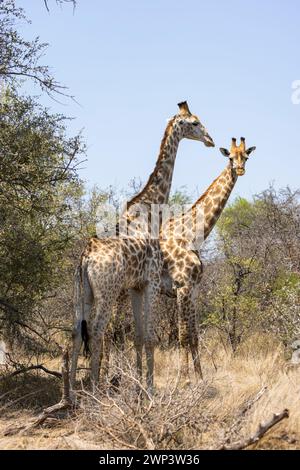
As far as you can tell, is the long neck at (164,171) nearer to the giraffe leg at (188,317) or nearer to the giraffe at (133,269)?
the giraffe at (133,269)

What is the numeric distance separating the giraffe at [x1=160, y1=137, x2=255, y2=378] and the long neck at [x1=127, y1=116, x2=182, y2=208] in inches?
18.0

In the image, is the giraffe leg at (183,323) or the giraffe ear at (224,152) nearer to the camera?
the giraffe leg at (183,323)

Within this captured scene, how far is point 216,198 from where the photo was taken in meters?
10.2

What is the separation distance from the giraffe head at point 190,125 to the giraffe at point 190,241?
0.33 meters

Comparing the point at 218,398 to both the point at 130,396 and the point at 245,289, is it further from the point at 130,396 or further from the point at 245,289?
the point at 245,289

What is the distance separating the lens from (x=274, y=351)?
10.9 meters

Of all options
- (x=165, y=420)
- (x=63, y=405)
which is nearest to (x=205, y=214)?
(x=63, y=405)

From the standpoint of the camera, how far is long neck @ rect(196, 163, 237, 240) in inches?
401

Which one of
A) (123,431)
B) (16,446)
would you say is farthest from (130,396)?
(16,446)

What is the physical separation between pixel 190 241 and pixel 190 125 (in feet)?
5.57

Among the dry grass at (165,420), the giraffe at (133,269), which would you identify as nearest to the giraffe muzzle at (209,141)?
the giraffe at (133,269)

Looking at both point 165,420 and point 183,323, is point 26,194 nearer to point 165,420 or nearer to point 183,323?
point 183,323

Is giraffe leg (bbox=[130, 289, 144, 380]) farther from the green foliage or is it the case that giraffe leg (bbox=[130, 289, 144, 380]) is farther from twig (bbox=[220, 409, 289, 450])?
twig (bbox=[220, 409, 289, 450])

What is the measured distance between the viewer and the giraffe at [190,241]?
9.54 meters
